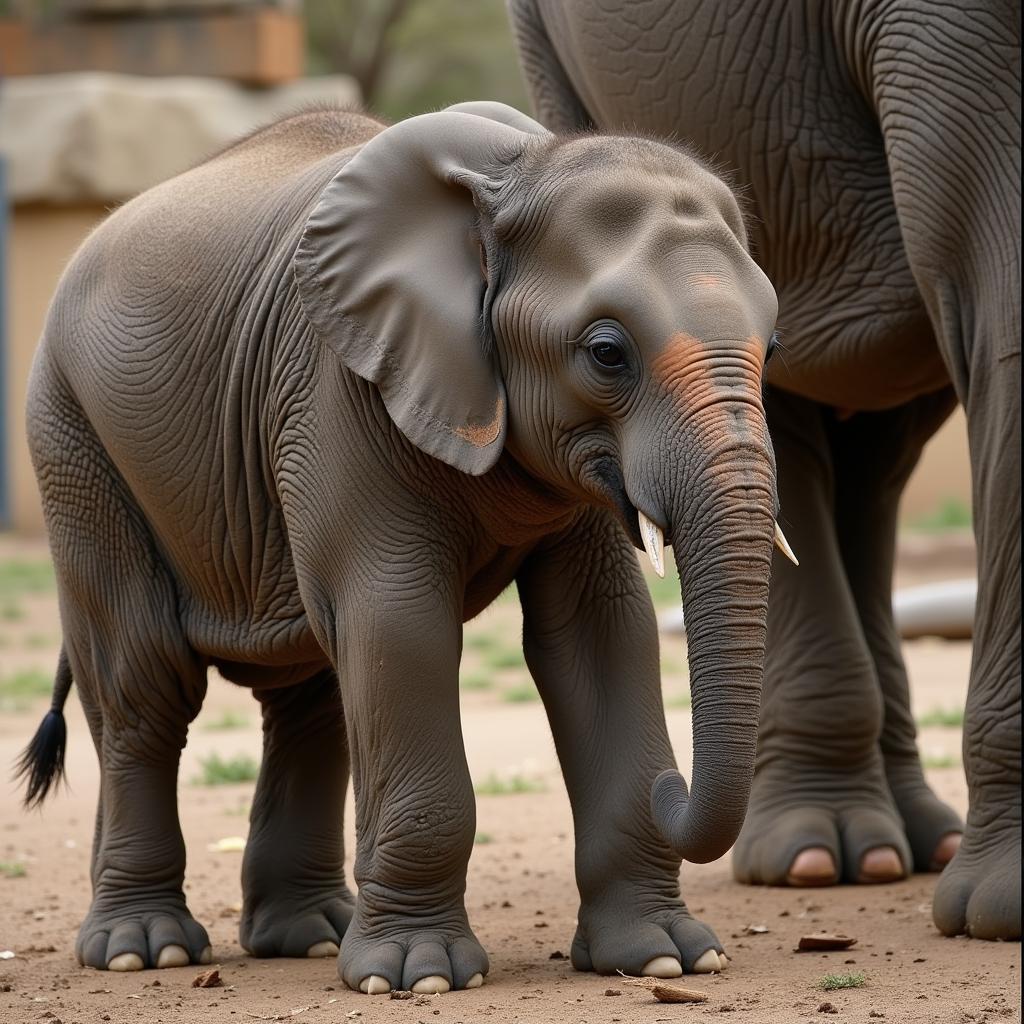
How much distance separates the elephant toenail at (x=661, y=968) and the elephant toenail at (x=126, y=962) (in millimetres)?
1305

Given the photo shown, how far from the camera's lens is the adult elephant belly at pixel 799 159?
5938 mm

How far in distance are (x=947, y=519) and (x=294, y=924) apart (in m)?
15.7

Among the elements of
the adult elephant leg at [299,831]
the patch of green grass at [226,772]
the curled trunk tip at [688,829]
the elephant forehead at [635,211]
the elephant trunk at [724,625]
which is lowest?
the patch of green grass at [226,772]

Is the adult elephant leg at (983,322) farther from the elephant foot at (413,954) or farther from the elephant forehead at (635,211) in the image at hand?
the elephant foot at (413,954)

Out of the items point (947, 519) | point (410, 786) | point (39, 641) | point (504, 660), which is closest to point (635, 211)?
point (410, 786)

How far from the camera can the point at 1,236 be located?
2012 cm

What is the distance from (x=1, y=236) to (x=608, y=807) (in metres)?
16.3

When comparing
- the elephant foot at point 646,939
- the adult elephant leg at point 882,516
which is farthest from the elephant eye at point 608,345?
the adult elephant leg at point 882,516

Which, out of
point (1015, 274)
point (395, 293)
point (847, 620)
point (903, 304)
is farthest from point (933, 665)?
point (395, 293)

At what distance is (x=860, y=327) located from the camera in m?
6.00

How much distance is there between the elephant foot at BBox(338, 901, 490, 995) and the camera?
184 inches

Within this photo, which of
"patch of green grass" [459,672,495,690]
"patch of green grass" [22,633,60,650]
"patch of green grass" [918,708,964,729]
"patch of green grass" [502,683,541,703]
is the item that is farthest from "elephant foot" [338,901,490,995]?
"patch of green grass" [22,633,60,650]

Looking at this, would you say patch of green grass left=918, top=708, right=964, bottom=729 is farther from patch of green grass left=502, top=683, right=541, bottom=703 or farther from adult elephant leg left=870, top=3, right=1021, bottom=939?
adult elephant leg left=870, top=3, right=1021, bottom=939

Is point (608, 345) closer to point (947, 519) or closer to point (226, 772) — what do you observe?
point (226, 772)
